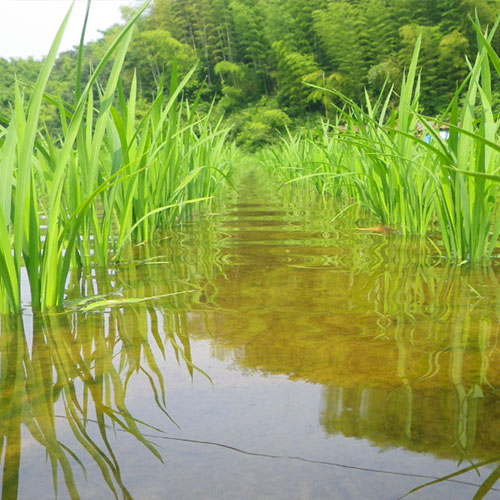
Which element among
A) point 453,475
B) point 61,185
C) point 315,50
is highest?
point 315,50

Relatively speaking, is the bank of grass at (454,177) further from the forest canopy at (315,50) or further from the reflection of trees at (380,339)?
the forest canopy at (315,50)

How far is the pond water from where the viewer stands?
1.28 ft

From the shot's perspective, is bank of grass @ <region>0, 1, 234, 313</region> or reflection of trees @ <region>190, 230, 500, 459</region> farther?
bank of grass @ <region>0, 1, 234, 313</region>

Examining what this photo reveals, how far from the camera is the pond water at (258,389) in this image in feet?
1.28

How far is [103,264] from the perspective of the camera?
1197 millimetres

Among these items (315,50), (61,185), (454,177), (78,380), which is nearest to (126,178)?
(61,185)

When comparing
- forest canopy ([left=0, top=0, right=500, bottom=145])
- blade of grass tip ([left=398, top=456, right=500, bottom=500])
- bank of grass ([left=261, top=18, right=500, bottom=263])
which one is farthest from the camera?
forest canopy ([left=0, top=0, right=500, bottom=145])

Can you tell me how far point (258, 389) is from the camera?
Result: 549 mm

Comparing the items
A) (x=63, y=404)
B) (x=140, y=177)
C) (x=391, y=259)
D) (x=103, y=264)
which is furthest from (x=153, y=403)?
(x=140, y=177)

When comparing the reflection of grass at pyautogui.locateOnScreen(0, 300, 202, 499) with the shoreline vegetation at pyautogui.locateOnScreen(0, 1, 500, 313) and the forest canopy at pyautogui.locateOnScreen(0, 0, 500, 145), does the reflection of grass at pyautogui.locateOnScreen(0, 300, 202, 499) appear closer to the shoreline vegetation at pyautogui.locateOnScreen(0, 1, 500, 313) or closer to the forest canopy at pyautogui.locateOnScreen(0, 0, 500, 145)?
the shoreline vegetation at pyautogui.locateOnScreen(0, 1, 500, 313)

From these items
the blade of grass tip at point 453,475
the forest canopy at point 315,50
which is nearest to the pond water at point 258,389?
the blade of grass tip at point 453,475

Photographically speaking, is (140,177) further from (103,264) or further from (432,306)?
(432,306)

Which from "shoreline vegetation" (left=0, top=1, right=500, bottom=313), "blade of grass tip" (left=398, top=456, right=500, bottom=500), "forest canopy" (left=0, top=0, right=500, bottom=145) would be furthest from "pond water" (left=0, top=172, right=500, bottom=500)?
"forest canopy" (left=0, top=0, right=500, bottom=145)

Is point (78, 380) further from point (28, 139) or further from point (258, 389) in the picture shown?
point (28, 139)
